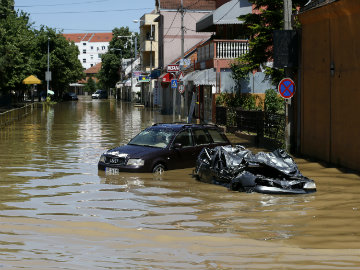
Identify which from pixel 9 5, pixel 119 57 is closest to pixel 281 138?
pixel 9 5

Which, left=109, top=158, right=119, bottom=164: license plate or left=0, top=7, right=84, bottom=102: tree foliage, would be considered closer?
left=109, top=158, right=119, bottom=164: license plate

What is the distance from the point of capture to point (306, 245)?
8.80m

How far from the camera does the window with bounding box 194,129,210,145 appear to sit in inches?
728

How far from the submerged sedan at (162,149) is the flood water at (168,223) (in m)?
0.34

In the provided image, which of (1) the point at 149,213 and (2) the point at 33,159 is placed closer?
(1) the point at 149,213

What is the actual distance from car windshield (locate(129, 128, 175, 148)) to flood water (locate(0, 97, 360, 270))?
0.96 metres

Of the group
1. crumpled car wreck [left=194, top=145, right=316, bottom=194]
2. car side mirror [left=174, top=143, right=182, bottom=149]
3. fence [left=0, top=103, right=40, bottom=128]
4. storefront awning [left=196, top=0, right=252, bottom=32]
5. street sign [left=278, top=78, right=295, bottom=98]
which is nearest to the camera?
crumpled car wreck [left=194, top=145, right=316, bottom=194]

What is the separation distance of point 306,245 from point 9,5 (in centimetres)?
7493

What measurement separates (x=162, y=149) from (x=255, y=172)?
12.5ft

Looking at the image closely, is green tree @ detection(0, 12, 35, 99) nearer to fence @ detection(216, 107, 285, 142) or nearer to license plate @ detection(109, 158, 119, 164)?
fence @ detection(216, 107, 285, 142)

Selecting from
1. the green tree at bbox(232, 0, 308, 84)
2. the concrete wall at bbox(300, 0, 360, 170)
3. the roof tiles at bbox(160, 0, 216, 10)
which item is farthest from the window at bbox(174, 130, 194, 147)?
the roof tiles at bbox(160, 0, 216, 10)

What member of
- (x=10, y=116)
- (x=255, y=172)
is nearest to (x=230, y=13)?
(x=10, y=116)

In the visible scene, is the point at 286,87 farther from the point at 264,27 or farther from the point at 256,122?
the point at 256,122

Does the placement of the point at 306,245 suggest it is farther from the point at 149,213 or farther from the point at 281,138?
the point at 281,138
